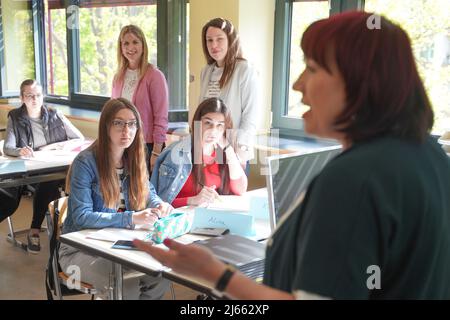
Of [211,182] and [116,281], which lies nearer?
[116,281]

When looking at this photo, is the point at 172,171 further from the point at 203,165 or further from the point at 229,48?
the point at 229,48

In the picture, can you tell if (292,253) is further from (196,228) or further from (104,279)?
(104,279)

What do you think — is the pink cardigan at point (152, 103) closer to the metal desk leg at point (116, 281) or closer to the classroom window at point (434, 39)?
the classroom window at point (434, 39)

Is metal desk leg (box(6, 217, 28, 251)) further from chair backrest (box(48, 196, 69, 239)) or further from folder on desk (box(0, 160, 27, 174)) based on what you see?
chair backrest (box(48, 196, 69, 239))

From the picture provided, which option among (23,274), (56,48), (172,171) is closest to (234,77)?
(172,171)

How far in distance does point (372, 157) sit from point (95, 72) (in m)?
5.01

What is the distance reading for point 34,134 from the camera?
3965mm

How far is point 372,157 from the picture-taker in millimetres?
783

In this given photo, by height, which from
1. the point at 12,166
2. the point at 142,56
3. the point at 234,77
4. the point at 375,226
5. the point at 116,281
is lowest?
the point at 116,281

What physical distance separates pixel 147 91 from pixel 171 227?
1812 millimetres

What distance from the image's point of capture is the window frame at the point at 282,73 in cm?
375

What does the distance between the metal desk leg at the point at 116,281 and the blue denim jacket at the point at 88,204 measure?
20cm

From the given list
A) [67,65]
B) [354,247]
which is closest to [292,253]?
[354,247]

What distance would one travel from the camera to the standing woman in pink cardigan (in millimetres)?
3693
